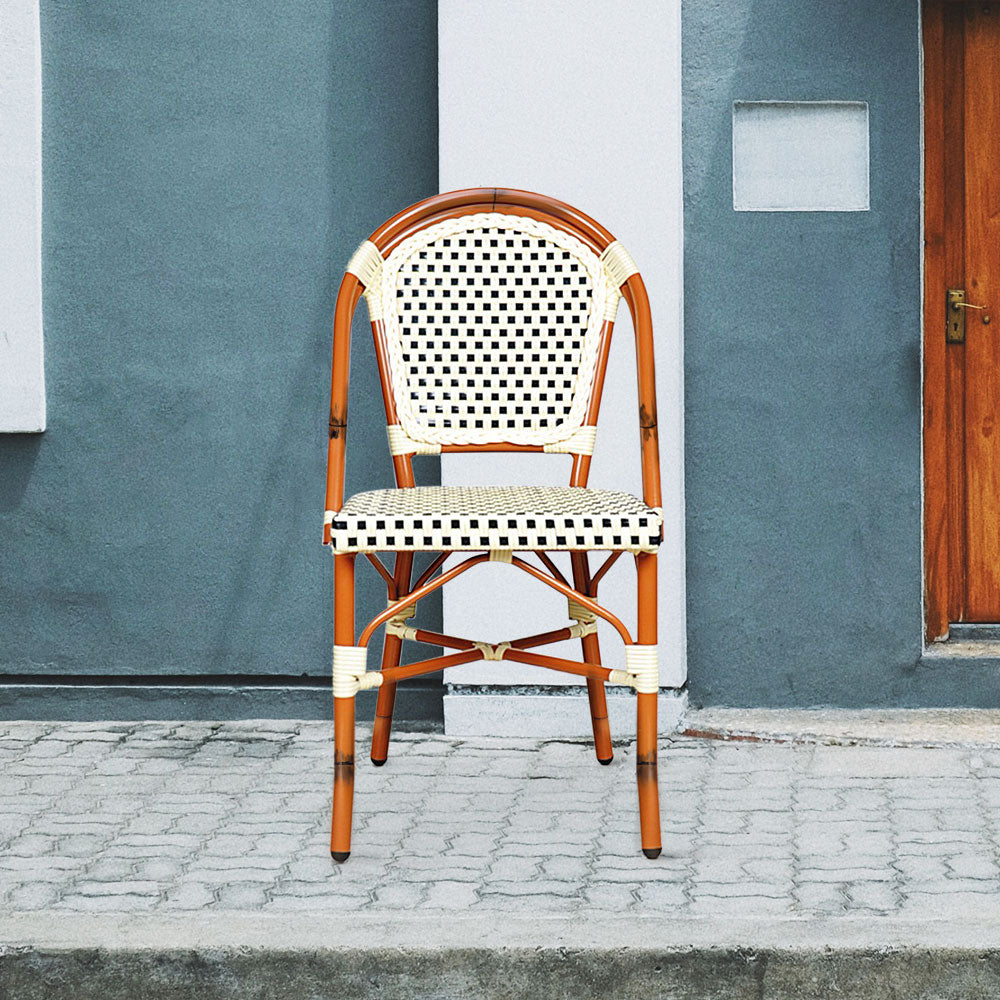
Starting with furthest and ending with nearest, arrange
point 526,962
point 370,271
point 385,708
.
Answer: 1. point 385,708
2. point 370,271
3. point 526,962

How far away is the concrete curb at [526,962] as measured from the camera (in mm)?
2398

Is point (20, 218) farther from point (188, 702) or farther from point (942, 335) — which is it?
point (942, 335)

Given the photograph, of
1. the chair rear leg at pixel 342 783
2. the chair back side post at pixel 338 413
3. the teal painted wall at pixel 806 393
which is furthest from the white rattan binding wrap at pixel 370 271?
the teal painted wall at pixel 806 393

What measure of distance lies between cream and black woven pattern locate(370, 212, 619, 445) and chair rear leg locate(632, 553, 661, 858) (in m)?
0.62

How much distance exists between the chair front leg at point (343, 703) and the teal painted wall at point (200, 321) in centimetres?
137

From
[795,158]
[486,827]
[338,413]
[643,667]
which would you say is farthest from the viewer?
[795,158]

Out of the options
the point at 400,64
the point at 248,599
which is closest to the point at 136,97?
the point at 400,64

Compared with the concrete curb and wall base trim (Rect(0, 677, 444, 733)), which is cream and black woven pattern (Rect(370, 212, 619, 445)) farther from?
the concrete curb

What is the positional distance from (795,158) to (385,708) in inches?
78.5

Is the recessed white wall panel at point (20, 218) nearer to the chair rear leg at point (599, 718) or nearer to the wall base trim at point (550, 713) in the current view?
the wall base trim at point (550, 713)

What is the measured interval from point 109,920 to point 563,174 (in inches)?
92.9

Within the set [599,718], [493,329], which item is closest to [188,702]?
[599,718]

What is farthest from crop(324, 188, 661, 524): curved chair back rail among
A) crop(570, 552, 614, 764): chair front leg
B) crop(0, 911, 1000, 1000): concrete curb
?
crop(0, 911, 1000, 1000): concrete curb

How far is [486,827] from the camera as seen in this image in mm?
3174
